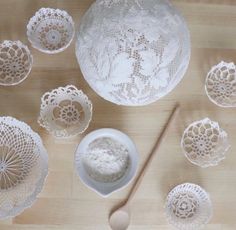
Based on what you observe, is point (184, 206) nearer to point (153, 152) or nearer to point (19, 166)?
point (153, 152)

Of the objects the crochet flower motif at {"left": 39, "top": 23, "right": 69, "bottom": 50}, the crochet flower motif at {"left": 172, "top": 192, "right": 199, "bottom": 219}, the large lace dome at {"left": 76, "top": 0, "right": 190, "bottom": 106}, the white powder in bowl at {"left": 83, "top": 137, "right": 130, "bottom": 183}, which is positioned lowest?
the crochet flower motif at {"left": 172, "top": 192, "right": 199, "bottom": 219}

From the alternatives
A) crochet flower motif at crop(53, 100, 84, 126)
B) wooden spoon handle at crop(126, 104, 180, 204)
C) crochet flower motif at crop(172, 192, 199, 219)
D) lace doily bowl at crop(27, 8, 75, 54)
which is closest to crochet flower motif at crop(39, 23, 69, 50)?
lace doily bowl at crop(27, 8, 75, 54)

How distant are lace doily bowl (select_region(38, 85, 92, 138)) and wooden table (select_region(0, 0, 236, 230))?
22 mm

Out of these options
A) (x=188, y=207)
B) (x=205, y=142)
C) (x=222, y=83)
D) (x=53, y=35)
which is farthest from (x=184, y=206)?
(x=53, y=35)

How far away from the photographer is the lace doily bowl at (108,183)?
2.11 feet

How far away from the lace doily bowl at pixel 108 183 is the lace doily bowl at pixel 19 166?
5 centimetres

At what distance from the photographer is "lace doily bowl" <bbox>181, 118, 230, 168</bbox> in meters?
0.69

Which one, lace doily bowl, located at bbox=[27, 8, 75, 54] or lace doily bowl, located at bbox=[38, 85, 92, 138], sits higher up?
lace doily bowl, located at bbox=[27, 8, 75, 54]

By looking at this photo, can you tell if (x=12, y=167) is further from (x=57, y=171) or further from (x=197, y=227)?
(x=197, y=227)

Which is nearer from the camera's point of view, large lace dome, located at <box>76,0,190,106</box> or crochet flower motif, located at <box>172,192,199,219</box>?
large lace dome, located at <box>76,0,190,106</box>

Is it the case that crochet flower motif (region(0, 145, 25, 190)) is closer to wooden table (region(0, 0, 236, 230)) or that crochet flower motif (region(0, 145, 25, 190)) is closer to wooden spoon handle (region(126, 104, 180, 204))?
wooden table (region(0, 0, 236, 230))

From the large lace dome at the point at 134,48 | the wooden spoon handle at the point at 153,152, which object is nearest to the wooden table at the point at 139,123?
the wooden spoon handle at the point at 153,152

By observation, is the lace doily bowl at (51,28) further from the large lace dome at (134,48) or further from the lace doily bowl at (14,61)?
the large lace dome at (134,48)

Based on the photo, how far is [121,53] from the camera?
559 mm
